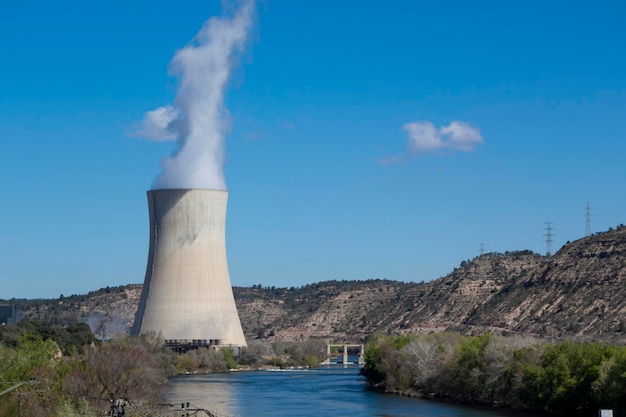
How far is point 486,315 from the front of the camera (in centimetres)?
8100

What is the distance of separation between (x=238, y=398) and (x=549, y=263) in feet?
147

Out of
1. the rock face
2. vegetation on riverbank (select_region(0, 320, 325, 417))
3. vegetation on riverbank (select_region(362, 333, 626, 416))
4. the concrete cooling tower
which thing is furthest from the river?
the rock face

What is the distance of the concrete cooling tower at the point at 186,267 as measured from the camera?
48.6 metres

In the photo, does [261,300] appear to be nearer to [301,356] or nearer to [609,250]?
[301,356]

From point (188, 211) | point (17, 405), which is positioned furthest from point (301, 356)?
point (17, 405)

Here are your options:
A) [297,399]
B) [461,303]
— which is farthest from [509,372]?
[461,303]

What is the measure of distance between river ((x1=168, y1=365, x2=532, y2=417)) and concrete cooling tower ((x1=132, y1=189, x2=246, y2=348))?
3148 millimetres

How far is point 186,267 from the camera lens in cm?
4938

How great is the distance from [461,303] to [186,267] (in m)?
45.2

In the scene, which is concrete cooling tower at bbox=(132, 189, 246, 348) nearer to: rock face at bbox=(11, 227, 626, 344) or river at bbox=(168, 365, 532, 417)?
river at bbox=(168, 365, 532, 417)

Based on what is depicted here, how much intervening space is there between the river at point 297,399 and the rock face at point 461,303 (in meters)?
17.3

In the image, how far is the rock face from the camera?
226 feet

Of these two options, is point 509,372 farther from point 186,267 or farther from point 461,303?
point 461,303

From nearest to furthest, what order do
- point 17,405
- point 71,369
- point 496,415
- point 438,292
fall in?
1. point 17,405
2. point 71,369
3. point 496,415
4. point 438,292
